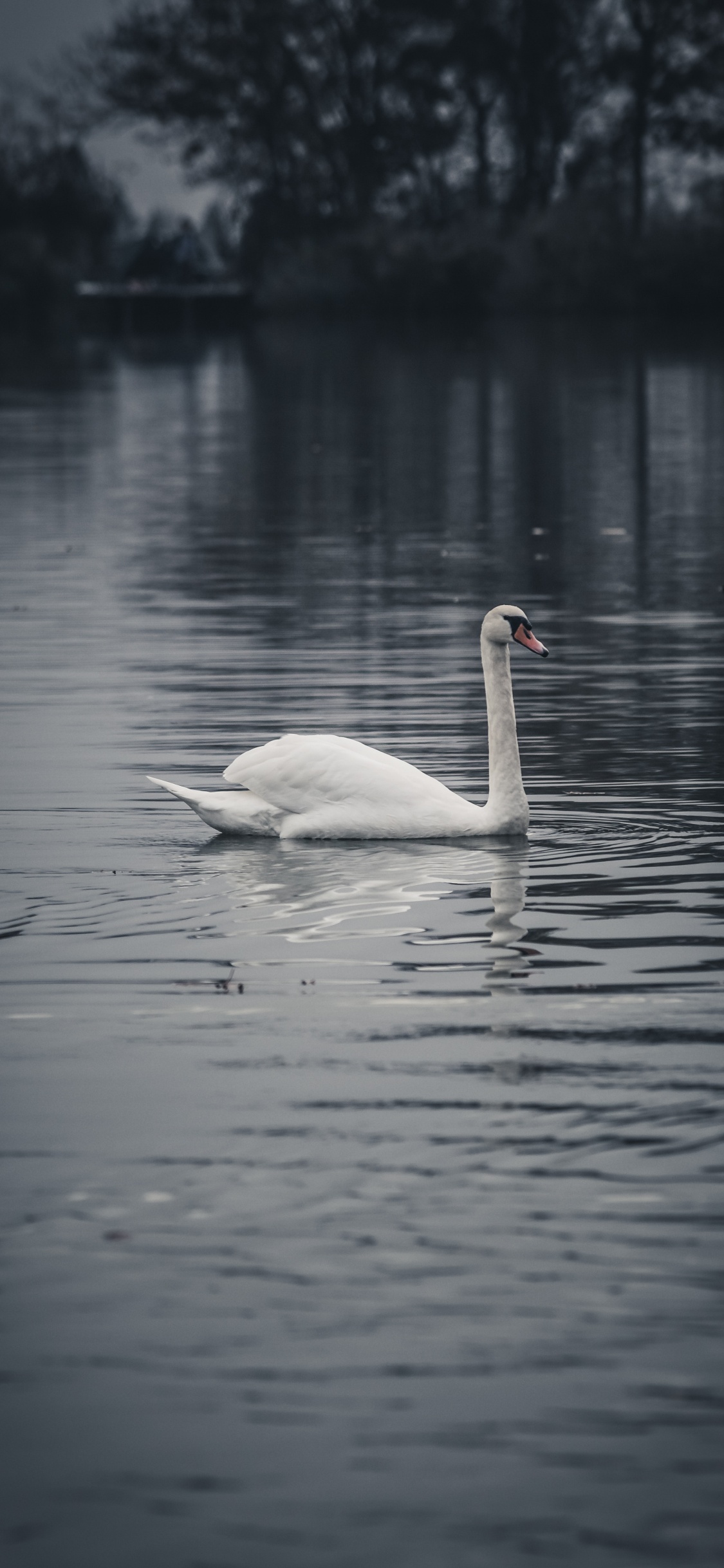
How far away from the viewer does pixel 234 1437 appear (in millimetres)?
3945

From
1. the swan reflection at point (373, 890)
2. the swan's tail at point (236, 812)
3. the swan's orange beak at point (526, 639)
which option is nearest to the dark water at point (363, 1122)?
the swan reflection at point (373, 890)

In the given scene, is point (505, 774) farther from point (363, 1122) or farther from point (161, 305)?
point (161, 305)

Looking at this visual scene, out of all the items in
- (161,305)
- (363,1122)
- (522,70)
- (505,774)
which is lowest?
(363,1122)

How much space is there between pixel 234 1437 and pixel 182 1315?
45 centimetres

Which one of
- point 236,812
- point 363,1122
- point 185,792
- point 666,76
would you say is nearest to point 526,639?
point 236,812

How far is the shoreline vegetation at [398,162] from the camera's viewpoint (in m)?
67.8

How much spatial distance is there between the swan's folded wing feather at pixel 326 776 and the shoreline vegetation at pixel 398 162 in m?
58.0

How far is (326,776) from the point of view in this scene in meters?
8.09

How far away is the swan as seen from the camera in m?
8.06

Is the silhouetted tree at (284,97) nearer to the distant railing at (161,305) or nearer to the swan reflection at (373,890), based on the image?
the distant railing at (161,305)

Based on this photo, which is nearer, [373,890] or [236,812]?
[373,890]

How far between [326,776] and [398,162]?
7278cm

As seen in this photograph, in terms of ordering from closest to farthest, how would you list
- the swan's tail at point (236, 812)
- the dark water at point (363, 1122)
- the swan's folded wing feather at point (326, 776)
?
the dark water at point (363, 1122) < the swan's folded wing feather at point (326, 776) < the swan's tail at point (236, 812)

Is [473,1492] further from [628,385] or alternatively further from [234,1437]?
[628,385]
